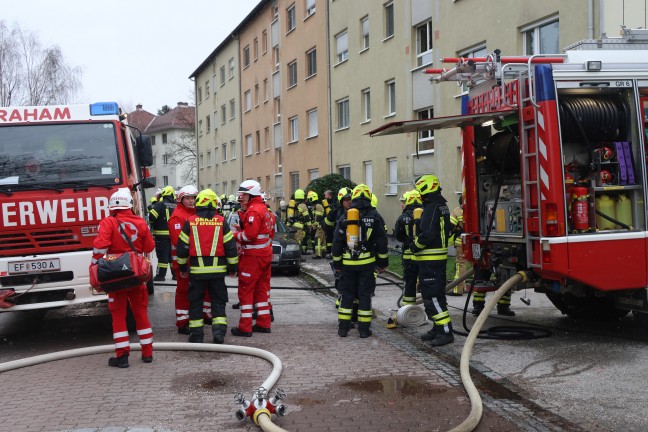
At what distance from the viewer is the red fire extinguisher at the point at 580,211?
6969 mm

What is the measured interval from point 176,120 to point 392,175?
58.1 meters

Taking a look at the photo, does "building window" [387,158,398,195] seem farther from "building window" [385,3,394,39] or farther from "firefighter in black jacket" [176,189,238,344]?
"firefighter in black jacket" [176,189,238,344]

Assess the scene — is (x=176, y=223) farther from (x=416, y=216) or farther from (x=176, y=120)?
(x=176, y=120)

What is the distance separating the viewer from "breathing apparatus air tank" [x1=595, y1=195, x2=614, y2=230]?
23.4 feet

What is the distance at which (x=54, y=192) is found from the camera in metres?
7.75

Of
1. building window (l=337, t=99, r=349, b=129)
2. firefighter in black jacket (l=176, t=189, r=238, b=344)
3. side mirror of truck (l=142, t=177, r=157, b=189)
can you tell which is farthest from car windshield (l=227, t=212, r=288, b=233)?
building window (l=337, t=99, r=349, b=129)

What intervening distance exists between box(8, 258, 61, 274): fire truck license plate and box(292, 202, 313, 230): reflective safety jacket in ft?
38.3

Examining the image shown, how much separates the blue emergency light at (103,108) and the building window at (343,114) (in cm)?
1929

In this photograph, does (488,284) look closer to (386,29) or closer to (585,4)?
(585,4)

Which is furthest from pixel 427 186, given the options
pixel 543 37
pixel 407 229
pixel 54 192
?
pixel 543 37

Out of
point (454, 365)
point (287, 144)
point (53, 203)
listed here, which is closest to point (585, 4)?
point (454, 365)

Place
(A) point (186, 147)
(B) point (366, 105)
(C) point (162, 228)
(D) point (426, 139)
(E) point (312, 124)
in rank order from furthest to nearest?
(A) point (186, 147)
(E) point (312, 124)
(B) point (366, 105)
(D) point (426, 139)
(C) point (162, 228)

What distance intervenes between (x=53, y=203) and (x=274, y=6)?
102ft

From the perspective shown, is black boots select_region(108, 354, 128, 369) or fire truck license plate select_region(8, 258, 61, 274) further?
fire truck license plate select_region(8, 258, 61, 274)
